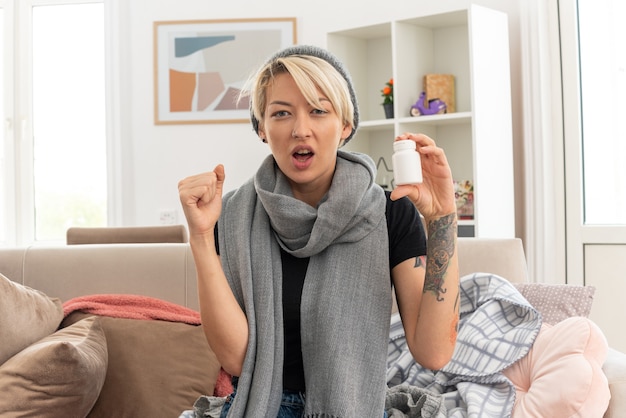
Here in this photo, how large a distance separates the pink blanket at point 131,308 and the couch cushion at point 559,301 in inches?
38.6

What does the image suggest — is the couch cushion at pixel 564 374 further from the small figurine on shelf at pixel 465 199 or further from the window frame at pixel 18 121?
the window frame at pixel 18 121

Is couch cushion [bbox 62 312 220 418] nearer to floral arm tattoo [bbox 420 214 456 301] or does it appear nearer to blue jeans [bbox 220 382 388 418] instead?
blue jeans [bbox 220 382 388 418]

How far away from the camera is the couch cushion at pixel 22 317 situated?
6.66ft

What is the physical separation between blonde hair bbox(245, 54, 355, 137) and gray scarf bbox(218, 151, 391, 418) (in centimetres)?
15

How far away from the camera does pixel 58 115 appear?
495cm

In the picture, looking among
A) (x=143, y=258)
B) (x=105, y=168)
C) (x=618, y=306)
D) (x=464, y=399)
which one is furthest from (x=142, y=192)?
(x=464, y=399)

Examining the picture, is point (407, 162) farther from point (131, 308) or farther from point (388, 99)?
point (388, 99)

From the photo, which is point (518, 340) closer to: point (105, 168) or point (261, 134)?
point (261, 134)

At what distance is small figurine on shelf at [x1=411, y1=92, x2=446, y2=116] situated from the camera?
13.4ft

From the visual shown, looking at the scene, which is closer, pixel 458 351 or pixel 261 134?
pixel 261 134

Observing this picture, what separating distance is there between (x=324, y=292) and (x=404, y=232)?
0.67 ft

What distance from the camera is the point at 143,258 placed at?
2.53 meters

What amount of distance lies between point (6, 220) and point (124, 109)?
3.39ft

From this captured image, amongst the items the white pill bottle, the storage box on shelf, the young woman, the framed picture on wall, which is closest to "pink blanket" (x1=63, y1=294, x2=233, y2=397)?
the young woman
